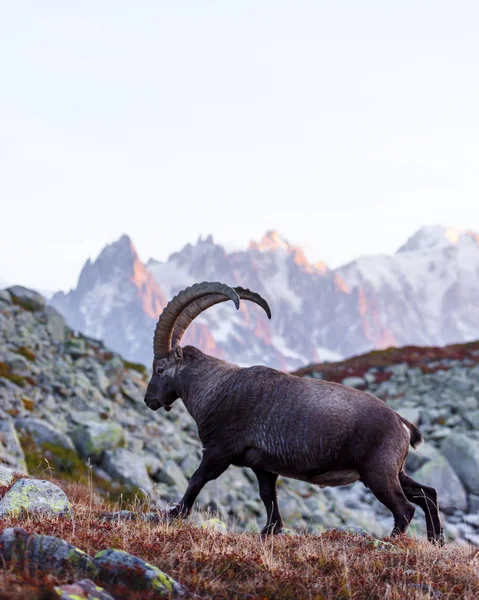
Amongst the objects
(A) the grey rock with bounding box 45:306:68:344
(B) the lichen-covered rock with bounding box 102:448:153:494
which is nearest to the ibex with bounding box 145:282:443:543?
(B) the lichen-covered rock with bounding box 102:448:153:494

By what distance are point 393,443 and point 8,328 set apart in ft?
81.0

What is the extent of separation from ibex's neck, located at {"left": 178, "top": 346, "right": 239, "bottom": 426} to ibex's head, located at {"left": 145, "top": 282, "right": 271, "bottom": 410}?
0.54 feet

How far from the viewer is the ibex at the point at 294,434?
907 cm

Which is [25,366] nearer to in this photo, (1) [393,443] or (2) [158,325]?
(2) [158,325]

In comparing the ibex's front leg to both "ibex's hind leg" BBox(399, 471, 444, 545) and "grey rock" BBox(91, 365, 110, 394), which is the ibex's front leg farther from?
"grey rock" BBox(91, 365, 110, 394)

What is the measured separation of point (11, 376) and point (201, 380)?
54.8 feet

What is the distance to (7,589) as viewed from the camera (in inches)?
167

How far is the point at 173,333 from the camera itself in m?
11.1

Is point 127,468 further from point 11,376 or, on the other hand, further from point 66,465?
point 11,376

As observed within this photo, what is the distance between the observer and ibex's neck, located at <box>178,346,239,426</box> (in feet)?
33.4

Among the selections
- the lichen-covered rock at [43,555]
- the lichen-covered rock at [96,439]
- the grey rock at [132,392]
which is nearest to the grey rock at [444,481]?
the lichen-covered rock at [96,439]

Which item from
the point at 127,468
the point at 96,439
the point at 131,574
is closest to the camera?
the point at 131,574

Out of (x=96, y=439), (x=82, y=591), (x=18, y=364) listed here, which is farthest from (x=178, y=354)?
(x=18, y=364)

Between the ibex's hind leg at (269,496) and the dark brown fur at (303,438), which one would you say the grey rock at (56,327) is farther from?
the ibex's hind leg at (269,496)
